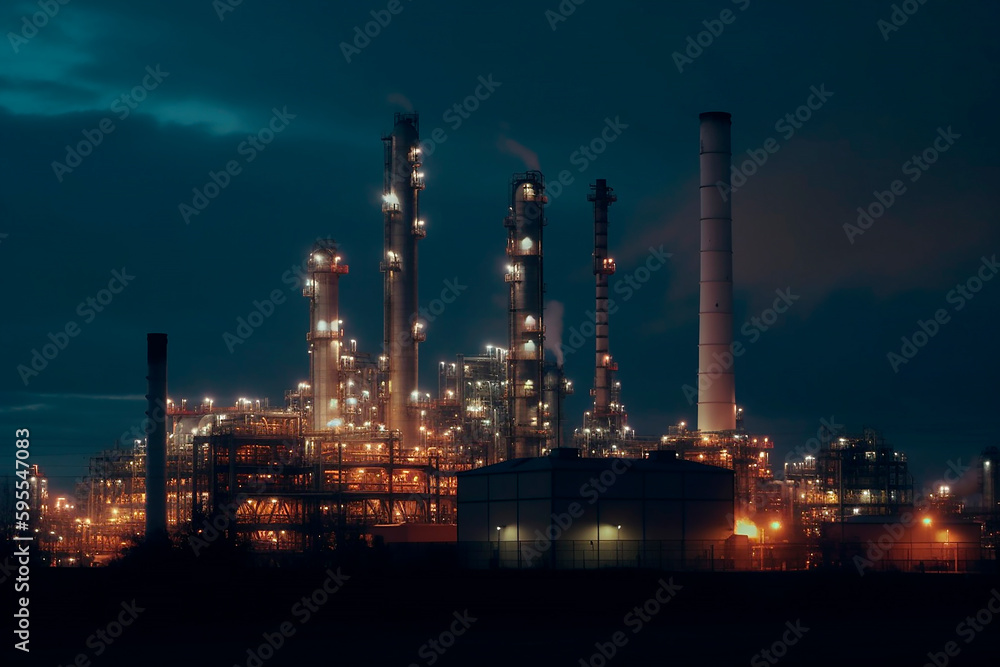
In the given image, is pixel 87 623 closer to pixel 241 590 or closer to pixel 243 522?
pixel 241 590

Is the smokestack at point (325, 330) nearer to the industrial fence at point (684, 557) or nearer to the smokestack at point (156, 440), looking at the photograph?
the smokestack at point (156, 440)

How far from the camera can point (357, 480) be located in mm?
64250

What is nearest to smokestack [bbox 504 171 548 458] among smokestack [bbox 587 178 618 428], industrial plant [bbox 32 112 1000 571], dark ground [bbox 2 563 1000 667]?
industrial plant [bbox 32 112 1000 571]

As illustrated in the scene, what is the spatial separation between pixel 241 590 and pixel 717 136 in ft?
121

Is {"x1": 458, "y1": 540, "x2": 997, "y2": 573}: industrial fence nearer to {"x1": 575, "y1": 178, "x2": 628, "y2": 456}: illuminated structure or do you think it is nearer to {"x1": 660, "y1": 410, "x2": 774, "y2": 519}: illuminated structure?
{"x1": 660, "y1": 410, "x2": 774, "y2": 519}: illuminated structure

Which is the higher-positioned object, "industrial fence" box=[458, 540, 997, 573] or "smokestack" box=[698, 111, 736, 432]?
"smokestack" box=[698, 111, 736, 432]

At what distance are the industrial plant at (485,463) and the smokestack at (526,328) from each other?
0.31 feet

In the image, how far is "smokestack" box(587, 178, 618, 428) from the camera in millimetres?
81062

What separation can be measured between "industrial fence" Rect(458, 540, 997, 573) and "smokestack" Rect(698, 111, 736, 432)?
1507 centimetres

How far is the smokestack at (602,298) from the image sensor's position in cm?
8106

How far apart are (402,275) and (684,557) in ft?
89.9

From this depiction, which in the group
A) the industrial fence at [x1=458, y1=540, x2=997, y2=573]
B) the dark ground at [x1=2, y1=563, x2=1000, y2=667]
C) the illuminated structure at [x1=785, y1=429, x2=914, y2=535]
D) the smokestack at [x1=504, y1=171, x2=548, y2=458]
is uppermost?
the smokestack at [x1=504, y1=171, x2=548, y2=458]

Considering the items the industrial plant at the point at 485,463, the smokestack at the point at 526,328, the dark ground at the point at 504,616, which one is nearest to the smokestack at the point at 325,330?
the industrial plant at the point at 485,463

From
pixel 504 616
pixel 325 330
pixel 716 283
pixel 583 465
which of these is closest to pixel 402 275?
pixel 325 330
